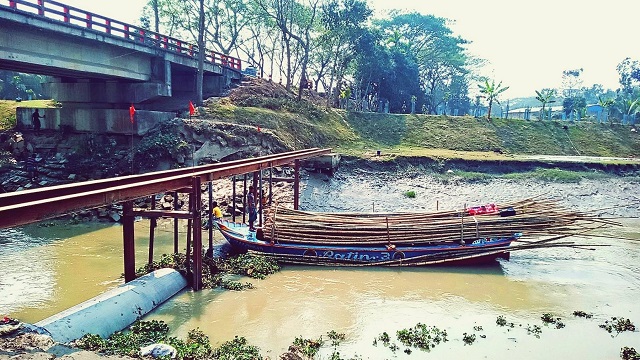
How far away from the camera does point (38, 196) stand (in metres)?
7.73

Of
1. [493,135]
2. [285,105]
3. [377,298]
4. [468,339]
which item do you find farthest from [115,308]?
[493,135]

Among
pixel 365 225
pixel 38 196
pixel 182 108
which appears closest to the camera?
pixel 38 196

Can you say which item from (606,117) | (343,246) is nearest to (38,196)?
(343,246)

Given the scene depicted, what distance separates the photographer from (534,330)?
402 inches

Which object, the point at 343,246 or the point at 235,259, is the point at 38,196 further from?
the point at 343,246

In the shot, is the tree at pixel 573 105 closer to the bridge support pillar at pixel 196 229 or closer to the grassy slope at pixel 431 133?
the grassy slope at pixel 431 133

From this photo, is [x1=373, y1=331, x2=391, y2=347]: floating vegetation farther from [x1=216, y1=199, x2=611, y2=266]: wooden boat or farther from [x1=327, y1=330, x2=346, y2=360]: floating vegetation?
[x1=216, y1=199, x2=611, y2=266]: wooden boat

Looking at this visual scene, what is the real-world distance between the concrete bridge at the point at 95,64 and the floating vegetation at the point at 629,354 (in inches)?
909

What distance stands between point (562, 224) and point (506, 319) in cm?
565

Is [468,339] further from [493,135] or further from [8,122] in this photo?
[493,135]

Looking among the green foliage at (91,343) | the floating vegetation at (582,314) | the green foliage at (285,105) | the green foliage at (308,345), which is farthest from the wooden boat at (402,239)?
the green foliage at (285,105)

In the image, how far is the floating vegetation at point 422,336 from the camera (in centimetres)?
936

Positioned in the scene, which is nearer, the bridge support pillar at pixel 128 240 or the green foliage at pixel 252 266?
the bridge support pillar at pixel 128 240

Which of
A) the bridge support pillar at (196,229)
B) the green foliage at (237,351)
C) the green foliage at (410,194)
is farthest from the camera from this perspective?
the green foliage at (410,194)
